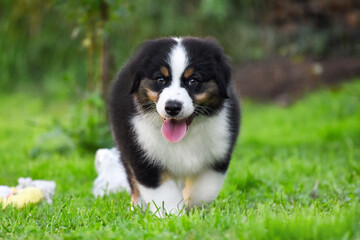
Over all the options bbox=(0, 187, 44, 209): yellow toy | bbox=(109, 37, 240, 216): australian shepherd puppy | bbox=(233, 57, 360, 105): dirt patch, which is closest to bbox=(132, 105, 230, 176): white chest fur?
bbox=(109, 37, 240, 216): australian shepherd puppy

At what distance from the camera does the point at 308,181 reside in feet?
14.7

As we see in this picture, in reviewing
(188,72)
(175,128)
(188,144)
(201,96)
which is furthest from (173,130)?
(188,72)

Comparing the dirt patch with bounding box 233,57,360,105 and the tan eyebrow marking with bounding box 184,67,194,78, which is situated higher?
the tan eyebrow marking with bounding box 184,67,194,78

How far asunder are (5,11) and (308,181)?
8.23 metres

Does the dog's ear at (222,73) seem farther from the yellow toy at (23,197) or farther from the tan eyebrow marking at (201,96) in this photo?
the yellow toy at (23,197)

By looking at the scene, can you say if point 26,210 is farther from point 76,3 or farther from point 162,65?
point 76,3

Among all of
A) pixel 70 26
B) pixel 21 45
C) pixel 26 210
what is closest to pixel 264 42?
pixel 70 26

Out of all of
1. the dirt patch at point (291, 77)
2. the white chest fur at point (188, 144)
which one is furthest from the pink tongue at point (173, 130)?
the dirt patch at point (291, 77)

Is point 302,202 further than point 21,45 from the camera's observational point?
No

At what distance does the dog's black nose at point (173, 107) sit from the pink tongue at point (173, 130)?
0.22 m

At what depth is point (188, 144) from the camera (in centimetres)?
332

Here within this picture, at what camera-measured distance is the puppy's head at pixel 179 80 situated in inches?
120

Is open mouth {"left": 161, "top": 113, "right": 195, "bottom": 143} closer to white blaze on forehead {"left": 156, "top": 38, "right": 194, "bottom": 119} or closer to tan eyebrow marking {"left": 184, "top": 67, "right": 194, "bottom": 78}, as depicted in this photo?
white blaze on forehead {"left": 156, "top": 38, "right": 194, "bottom": 119}

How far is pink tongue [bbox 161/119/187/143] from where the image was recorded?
10.5 feet
